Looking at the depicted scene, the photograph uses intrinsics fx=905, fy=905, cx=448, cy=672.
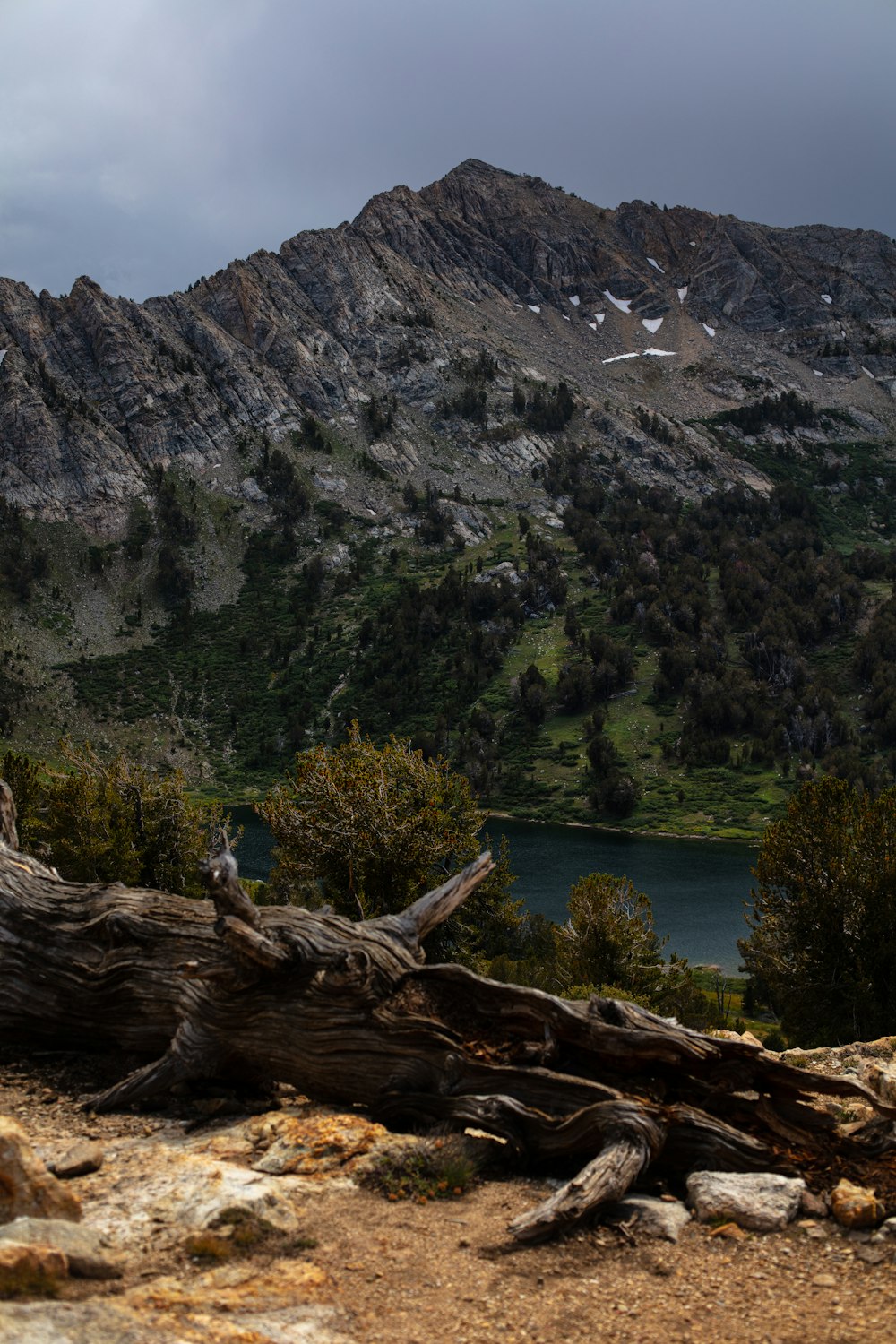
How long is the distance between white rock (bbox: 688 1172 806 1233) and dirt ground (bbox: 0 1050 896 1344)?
0.18 m

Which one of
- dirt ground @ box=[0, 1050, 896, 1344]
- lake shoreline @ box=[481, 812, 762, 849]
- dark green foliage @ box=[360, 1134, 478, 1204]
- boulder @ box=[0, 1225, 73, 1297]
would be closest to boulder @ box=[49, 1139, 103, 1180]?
dirt ground @ box=[0, 1050, 896, 1344]

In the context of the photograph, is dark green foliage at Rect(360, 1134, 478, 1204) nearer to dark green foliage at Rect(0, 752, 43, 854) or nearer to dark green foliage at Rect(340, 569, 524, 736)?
dark green foliage at Rect(0, 752, 43, 854)

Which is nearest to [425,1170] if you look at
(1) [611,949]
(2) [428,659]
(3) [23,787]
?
(1) [611,949]

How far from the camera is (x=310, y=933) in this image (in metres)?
13.9

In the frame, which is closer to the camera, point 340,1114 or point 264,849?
point 340,1114

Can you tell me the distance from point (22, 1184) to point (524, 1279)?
505 cm

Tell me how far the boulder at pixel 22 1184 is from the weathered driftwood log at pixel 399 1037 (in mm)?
4331

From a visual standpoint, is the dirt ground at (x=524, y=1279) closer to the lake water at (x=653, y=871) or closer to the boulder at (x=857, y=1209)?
the boulder at (x=857, y=1209)

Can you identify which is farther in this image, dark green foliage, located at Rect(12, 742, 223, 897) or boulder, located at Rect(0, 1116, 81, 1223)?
dark green foliage, located at Rect(12, 742, 223, 897)

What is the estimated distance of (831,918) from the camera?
1304 inches

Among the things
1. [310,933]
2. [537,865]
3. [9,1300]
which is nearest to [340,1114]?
[310,933]

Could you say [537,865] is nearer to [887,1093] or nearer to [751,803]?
[751,803]

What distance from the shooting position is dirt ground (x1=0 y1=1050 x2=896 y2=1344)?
8289mm

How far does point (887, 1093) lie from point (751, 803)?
133 m
